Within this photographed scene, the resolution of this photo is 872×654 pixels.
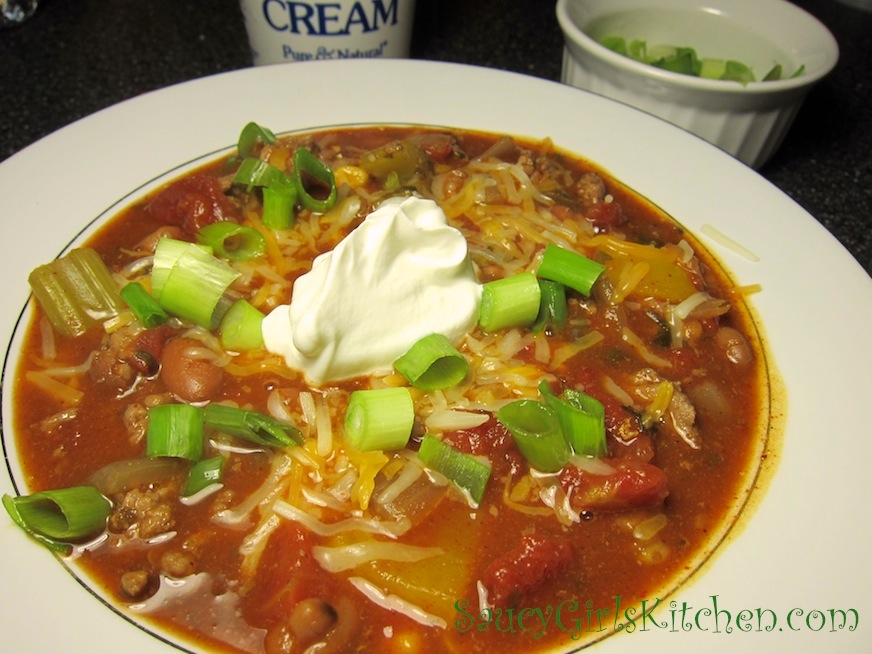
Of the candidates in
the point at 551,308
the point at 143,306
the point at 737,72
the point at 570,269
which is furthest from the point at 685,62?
the point at 143,306

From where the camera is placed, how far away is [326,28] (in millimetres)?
3918

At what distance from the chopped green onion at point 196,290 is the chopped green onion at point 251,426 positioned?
448 mm

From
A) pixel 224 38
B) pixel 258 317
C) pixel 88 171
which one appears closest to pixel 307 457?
pixel 258 317

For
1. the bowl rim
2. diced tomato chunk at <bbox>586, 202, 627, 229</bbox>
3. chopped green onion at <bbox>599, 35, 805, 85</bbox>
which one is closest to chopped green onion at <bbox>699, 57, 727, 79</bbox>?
chopped green onion at <bbox>599, 35, 805, 85</bbox>

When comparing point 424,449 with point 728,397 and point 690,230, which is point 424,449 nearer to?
point 728,397

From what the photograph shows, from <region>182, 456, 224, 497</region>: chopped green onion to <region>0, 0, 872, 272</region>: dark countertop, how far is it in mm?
2704

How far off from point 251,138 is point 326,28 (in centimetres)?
93

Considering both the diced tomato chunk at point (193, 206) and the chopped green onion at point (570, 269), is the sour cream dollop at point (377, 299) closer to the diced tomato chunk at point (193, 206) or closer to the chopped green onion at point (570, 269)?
the chopped green onion at point (570, 269)

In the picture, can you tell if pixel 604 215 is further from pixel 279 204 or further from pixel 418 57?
pixel 418 57

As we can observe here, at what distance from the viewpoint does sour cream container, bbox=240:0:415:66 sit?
12.6 feet

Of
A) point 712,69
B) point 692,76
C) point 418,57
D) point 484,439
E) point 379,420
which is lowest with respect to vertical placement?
point 418,57

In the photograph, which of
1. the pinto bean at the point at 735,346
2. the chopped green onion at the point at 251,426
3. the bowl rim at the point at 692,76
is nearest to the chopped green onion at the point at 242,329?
the chopped green onion at the point at 251,426

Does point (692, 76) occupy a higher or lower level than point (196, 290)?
higher

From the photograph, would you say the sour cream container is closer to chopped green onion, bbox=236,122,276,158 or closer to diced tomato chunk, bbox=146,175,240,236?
chopped green onion, bbox=236,122,276,158
